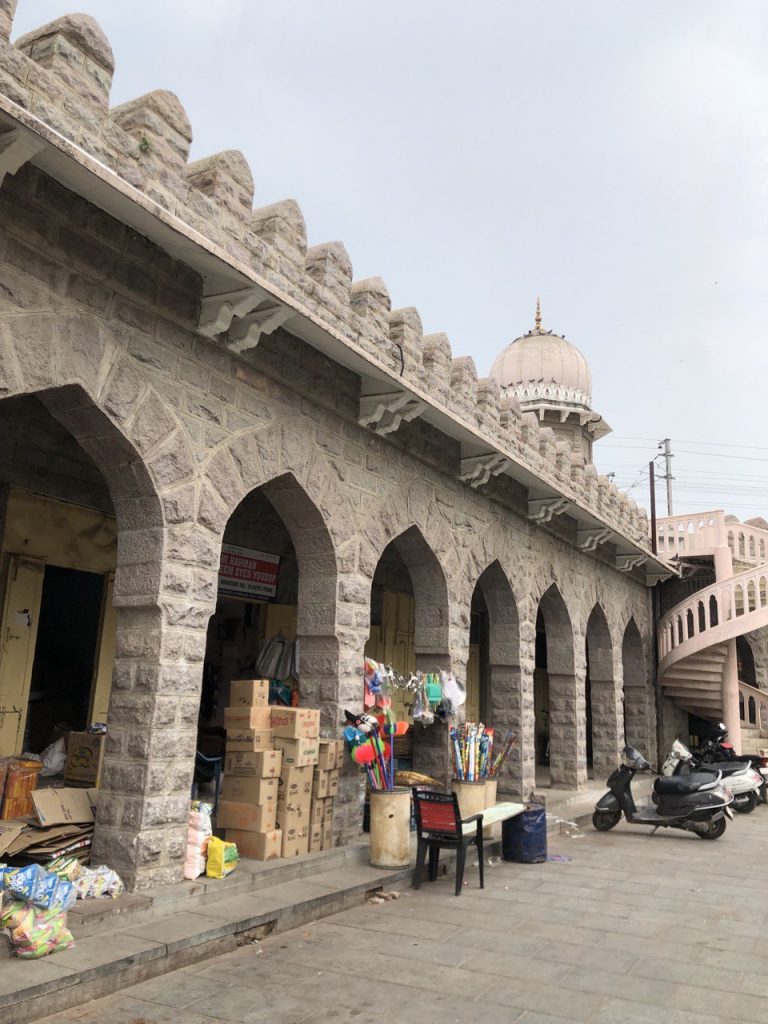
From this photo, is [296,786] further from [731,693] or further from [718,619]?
[731,693]

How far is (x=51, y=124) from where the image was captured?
448 cm

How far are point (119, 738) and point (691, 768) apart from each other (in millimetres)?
7684

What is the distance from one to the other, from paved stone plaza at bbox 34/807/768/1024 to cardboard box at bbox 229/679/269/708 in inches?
61.8

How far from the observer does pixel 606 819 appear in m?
9.80

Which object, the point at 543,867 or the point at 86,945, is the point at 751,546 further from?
the point at 86,945

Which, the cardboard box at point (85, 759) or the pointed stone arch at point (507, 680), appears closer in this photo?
the cardboard box at point (85, 759)

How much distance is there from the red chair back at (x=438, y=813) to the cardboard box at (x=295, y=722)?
969 mm

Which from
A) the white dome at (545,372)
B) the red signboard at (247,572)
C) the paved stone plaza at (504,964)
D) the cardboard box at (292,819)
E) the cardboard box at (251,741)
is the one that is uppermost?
the white dome at (545,372)

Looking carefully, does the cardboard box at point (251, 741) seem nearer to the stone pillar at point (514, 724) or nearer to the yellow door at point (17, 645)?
the yellow door at point (17, 645)

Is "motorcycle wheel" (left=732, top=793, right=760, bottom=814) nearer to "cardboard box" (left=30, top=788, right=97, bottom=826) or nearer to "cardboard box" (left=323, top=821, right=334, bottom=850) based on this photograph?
"cardboard box" (left=323, top=821, right=334, bottom=850)

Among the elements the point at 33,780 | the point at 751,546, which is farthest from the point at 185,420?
the point at 751,546

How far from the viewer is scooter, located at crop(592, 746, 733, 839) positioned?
363 inches

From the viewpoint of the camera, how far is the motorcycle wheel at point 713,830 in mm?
9328

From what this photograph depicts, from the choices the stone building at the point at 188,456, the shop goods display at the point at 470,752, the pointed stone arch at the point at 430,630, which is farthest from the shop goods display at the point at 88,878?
the pointed stone arch at the point at 430,630
